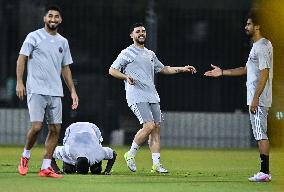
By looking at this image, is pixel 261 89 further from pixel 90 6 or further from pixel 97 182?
pixel 90 6

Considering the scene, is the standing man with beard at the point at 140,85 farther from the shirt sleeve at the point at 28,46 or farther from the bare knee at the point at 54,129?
the shirt sleeve at the point at 28,46

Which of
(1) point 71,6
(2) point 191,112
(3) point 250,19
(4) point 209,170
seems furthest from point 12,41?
(3) point 250,19

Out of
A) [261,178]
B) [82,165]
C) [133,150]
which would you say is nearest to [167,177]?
[82,165]

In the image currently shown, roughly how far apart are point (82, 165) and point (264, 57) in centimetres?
273

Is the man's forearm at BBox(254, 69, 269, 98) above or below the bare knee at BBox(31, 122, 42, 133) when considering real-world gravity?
above

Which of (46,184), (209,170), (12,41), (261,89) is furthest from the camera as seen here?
(12,41)

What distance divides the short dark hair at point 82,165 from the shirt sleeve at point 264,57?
256cm

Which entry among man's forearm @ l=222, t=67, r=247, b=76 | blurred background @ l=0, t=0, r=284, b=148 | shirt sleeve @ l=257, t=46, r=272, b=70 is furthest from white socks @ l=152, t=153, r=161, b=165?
blurred background @ l=0, t=0, r=284, b=148

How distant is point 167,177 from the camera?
46.7ft

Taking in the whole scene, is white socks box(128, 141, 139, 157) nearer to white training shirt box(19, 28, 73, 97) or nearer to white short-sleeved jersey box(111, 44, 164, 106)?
white short-sleeved jersey box(111, 44, 164, 106)

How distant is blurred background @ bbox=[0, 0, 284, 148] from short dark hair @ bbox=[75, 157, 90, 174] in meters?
9.39

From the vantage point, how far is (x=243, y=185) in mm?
12812

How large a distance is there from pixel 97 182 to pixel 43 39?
6.77ft

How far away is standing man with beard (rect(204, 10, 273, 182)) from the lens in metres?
13.4
